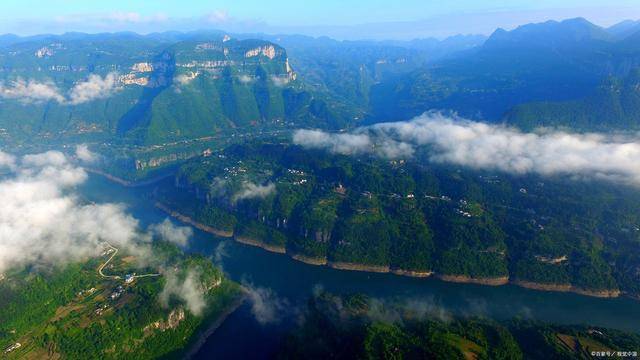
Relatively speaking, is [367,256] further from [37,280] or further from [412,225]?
[37,280]

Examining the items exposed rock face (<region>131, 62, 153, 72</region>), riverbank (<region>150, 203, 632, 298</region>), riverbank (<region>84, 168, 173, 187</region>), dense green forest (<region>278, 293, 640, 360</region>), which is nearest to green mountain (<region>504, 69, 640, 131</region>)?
riverbank (<region>150, 203, 632, 298</region>)

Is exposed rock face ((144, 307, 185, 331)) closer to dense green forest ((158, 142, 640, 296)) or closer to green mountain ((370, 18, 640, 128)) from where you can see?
dense green forest ((158, 142, 640, 296))

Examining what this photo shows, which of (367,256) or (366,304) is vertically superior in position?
(366,304)

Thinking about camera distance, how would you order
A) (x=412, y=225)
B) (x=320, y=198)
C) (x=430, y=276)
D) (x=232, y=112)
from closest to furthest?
1. (x=430, y=276)
2. (x=412, y=225)
3. (x=320, y=198)
4. (x=232, y=112)

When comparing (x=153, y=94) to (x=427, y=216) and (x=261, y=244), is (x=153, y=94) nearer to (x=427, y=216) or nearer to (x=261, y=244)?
(x=261, y=244)

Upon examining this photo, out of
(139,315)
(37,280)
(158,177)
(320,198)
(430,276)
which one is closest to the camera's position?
(139,315)

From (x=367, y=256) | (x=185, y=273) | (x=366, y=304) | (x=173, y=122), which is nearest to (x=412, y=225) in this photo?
(x=367, y=256)
